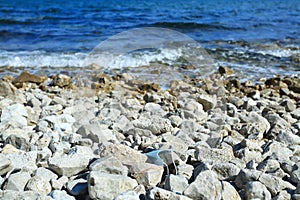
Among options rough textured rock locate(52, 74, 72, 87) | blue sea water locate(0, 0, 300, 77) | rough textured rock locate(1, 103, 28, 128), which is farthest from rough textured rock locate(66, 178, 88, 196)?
blue sea water locate(0, 0, 300, 77)

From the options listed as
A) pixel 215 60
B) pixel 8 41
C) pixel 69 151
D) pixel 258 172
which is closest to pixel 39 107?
pixel 69 151

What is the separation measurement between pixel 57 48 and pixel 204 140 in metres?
6.54

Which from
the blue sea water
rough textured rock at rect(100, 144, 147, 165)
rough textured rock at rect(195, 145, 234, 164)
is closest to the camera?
rough textured rock at rect(100, 144, 147, 165)

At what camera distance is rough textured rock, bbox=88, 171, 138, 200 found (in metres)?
2.14

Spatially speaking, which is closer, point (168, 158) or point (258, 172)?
point (258, 172)

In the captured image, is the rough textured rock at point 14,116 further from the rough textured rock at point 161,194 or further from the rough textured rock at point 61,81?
the rough textured rock at point 61,81

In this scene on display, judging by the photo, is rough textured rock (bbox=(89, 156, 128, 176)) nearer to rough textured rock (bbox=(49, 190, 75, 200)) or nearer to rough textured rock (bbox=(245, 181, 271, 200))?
rough textured rock (bbox=(49, 190, 75, 200))

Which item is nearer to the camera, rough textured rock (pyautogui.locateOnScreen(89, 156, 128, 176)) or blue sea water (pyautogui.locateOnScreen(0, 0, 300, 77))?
rough textured rock (pyautogui.locateOnScreen(89, 156, 128, 176))

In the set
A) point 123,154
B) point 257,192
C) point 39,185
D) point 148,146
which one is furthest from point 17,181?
point 257,192

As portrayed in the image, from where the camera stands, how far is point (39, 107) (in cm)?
420

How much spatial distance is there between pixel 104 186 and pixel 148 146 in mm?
858

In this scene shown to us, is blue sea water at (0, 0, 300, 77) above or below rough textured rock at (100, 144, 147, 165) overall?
below

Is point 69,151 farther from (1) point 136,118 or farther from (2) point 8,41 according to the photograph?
(2) point 8,41

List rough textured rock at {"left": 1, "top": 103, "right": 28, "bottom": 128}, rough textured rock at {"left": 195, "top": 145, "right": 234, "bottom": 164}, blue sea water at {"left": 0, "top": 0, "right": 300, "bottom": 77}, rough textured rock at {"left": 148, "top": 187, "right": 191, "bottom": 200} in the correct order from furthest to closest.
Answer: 1. blue sea water at {"left": 0, "top": 0, "right": 300, "bottom": 77}
2. rough textured rock at {"left": 1, "top": 103, "right": 28, "bottom": 128}
3. rough textured rock at {"left": 195, "top": 145, "right": 234, "bottom": 164}
4. rough textured rock at {"left": 148, "top": 187, "right": 191, "bottom": 200}
